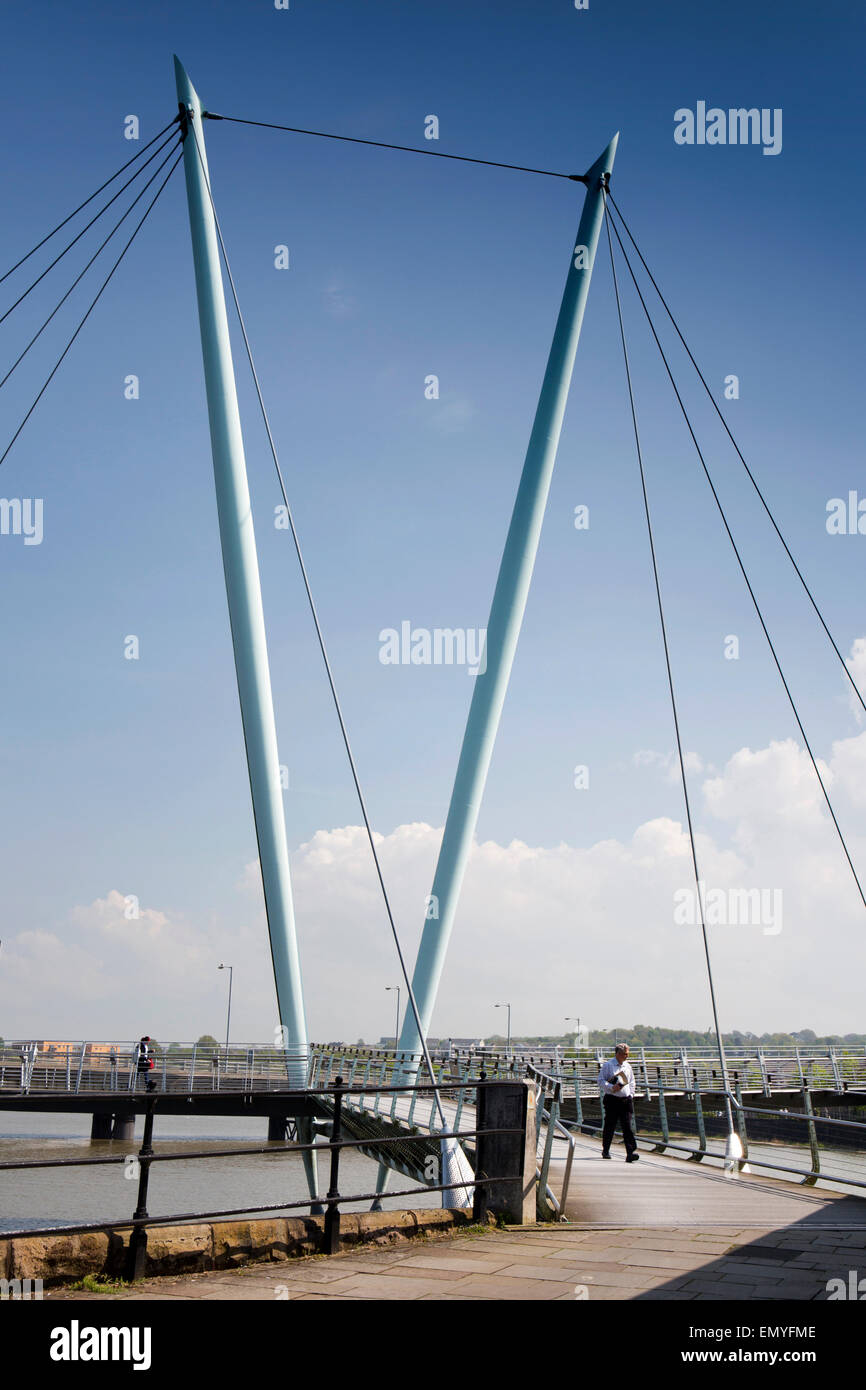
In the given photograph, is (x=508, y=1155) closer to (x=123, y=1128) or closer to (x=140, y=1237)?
(x=140, y=1237)

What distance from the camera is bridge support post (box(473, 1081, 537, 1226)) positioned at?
8.26 metres

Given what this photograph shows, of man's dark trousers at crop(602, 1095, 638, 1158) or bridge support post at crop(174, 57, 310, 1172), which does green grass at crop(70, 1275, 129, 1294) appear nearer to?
man's dark trousers at crop(602, 1095, 638, 1158)

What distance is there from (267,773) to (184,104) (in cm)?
1275

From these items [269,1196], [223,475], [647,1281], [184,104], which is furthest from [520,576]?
[269,1196]

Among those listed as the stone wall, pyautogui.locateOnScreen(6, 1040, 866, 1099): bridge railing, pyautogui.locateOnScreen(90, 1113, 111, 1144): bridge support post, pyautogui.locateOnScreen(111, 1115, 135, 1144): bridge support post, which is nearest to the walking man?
the stone wall

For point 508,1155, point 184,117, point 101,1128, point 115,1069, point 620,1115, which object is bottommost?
point 101,1128

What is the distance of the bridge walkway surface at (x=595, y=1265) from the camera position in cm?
577

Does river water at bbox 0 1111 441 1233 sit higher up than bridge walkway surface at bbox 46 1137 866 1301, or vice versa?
bridge walkway surface at bbox 46 1137 866 1301
